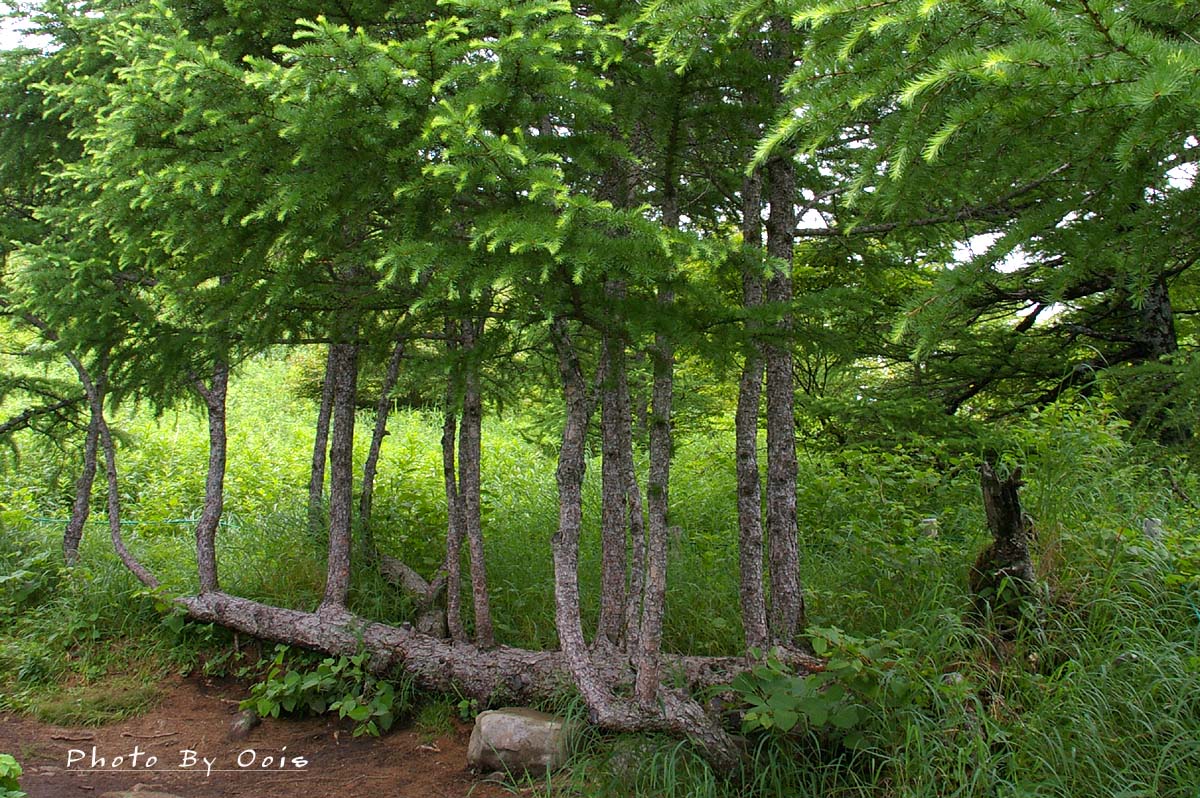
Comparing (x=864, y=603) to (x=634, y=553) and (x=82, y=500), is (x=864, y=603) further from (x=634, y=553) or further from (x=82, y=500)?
(x=82, y=500)

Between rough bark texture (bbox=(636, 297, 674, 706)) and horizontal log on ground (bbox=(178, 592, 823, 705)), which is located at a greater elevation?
rough bark texture (bbox=(636, 297, 674, 706))

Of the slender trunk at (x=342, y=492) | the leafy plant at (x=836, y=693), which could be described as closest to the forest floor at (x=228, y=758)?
the slender trunk at (x=342, y=492)

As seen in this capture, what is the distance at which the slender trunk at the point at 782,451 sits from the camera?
418 centimetres

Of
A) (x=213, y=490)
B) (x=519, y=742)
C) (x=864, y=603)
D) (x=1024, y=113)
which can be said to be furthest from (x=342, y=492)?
(x=1024, y=113)

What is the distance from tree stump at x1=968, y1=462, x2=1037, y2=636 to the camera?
399 cm

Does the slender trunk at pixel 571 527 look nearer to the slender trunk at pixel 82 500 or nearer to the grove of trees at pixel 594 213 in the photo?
the grove of trees at pixel 594 213

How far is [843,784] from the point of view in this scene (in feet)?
11.1

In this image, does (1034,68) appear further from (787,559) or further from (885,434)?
(885,434)

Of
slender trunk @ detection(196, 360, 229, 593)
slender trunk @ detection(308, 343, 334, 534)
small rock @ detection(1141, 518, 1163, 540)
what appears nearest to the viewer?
small rock @ detection(1141, 518, 1163, 540)

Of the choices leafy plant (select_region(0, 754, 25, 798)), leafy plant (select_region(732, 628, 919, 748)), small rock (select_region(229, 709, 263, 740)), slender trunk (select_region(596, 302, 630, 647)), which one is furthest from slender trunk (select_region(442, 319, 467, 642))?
leafy plant (select_region(0, 754, 25, 798))

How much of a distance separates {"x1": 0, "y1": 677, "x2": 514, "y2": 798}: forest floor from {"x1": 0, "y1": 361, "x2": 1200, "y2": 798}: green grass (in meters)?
0.20

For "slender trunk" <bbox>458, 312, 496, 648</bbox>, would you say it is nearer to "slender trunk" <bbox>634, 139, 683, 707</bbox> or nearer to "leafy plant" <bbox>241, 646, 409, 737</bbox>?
"leafy plant" <bbox>241, 646, 409, 737</bbox>

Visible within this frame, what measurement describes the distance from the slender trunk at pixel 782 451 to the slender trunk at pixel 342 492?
2690 mm

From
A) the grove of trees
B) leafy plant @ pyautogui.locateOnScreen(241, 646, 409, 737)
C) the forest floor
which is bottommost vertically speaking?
the forest floor
